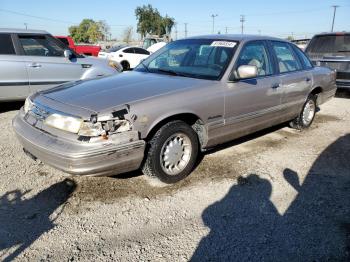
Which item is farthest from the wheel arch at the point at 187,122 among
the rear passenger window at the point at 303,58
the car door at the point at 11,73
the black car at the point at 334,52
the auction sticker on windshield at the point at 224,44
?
the black car at the point at 334,52

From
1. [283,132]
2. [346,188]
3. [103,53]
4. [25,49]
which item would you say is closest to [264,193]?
[346,188]

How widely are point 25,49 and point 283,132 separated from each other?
5320 millimetres

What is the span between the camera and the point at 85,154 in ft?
10.2

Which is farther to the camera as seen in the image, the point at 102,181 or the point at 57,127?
the point at 102,181

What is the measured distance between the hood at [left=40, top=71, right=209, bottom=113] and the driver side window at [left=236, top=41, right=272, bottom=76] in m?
0.77

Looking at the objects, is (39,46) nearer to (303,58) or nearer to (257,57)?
(257,57)

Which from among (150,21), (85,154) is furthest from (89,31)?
(85,154)

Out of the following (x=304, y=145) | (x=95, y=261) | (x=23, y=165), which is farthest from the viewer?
(x=304, y=145)

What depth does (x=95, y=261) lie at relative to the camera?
104 inches

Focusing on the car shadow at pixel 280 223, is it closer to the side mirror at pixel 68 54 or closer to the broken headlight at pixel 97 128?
the broken headlight at pixel 97 128

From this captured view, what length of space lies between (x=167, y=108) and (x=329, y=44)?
7.48 meters

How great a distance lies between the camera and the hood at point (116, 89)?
11.3 ft

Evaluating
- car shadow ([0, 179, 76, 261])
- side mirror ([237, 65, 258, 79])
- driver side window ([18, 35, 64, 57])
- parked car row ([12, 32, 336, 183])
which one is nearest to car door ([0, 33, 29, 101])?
driver side window ([18, 35, 64, 57])

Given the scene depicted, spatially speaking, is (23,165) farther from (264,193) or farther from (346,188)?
(346,188)
